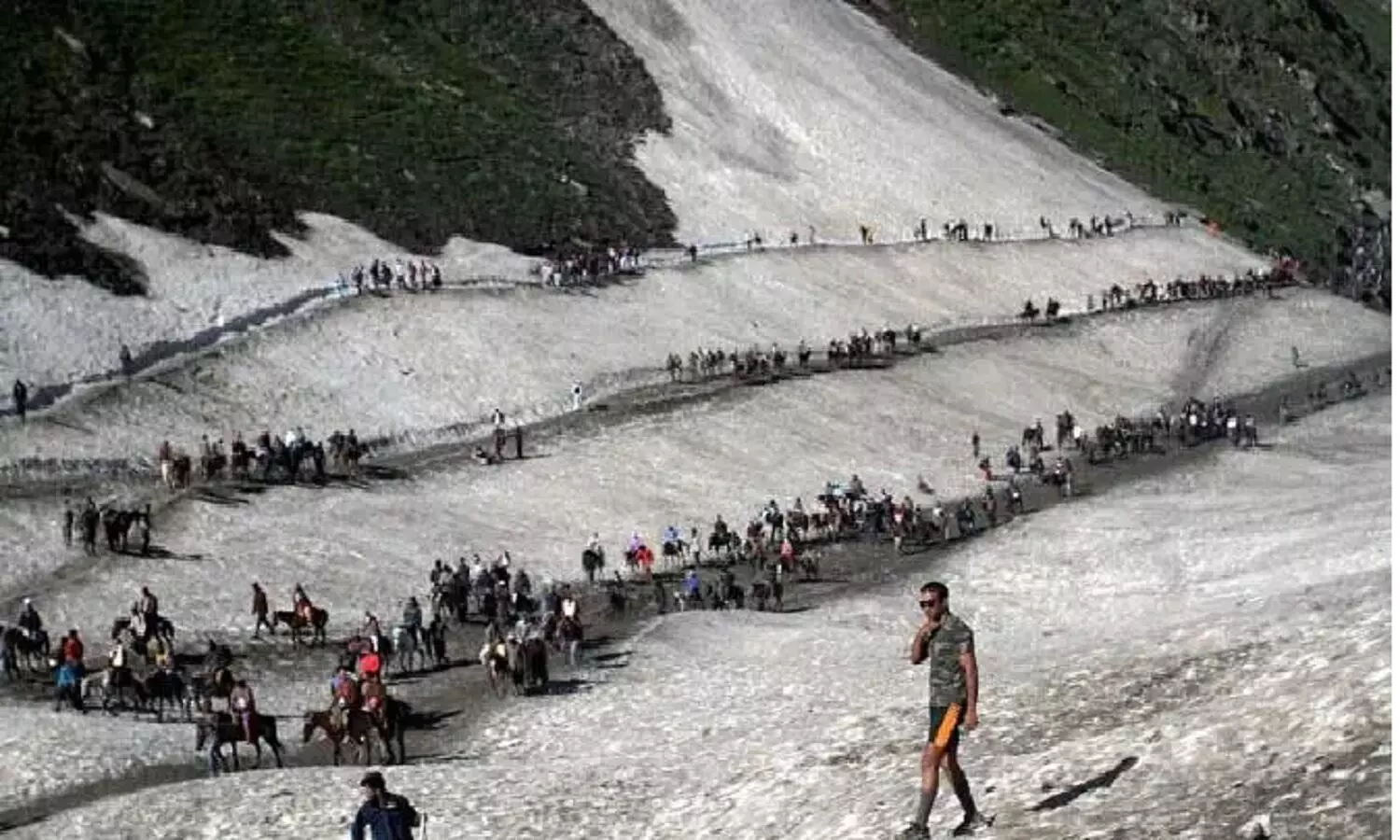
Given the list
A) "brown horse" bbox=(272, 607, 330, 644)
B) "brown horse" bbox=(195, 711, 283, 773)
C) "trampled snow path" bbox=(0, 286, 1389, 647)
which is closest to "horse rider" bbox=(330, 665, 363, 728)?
"brown horse" bbox=(195, 711, 283, 773)

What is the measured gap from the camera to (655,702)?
129 ft

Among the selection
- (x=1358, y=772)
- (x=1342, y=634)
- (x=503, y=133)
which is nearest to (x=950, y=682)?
(x=1358, y=772)

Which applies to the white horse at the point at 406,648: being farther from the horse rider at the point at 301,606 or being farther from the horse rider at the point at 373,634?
the horse rider at the point at 301,606

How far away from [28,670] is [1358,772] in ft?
107

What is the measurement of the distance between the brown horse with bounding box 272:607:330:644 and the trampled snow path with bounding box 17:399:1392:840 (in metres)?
7.94

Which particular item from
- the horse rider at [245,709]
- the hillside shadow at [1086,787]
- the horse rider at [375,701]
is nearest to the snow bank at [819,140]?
the horse rider at [245,709]

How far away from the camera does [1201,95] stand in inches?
6890

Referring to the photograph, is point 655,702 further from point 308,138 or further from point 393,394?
point 308,138

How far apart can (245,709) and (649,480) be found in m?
36.5

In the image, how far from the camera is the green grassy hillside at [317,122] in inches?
3602

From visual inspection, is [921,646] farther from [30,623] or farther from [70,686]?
[30,623]

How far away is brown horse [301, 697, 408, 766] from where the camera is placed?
3538 cm

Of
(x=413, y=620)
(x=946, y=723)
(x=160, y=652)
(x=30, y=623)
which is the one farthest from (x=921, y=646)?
(x=30, y=623)

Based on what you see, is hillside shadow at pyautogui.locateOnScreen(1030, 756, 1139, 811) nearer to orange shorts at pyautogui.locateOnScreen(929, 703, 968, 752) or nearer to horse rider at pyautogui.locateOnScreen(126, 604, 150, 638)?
orange shorts at pyautogui.locateOnScreen(929, 703, 968, 752)
